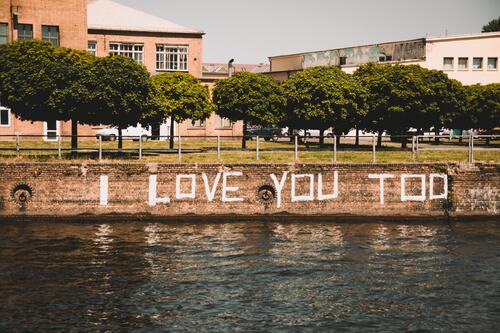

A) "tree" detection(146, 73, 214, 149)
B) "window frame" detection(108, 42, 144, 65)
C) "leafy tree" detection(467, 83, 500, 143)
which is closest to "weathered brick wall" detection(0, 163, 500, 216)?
"tree" detection(146, 73, 214, 149)

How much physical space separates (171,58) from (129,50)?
3701mm

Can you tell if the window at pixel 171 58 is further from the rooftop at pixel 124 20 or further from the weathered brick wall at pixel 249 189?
the weathered brick wall at pixel 249 189

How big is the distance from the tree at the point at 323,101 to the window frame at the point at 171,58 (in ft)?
65.6

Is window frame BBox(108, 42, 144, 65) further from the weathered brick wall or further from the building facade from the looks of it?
the weathered brick wall

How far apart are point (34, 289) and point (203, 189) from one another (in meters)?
11.1

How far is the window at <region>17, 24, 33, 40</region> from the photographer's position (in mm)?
48250

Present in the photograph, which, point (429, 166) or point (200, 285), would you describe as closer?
point (200, 285)

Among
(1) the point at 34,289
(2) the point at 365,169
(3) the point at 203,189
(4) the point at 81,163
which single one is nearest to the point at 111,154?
(4) the point at 81,163

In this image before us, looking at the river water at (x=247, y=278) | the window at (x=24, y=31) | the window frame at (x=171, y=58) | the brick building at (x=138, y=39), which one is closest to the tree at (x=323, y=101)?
the river water at (x=247, y=278)

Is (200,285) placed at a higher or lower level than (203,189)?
lower

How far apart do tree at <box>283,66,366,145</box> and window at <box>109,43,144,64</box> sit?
21247 mm

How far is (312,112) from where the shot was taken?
38188mm

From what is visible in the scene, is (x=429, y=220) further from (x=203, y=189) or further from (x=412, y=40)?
(x=412, y=40)

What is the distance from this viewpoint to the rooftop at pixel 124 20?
56781 mm
